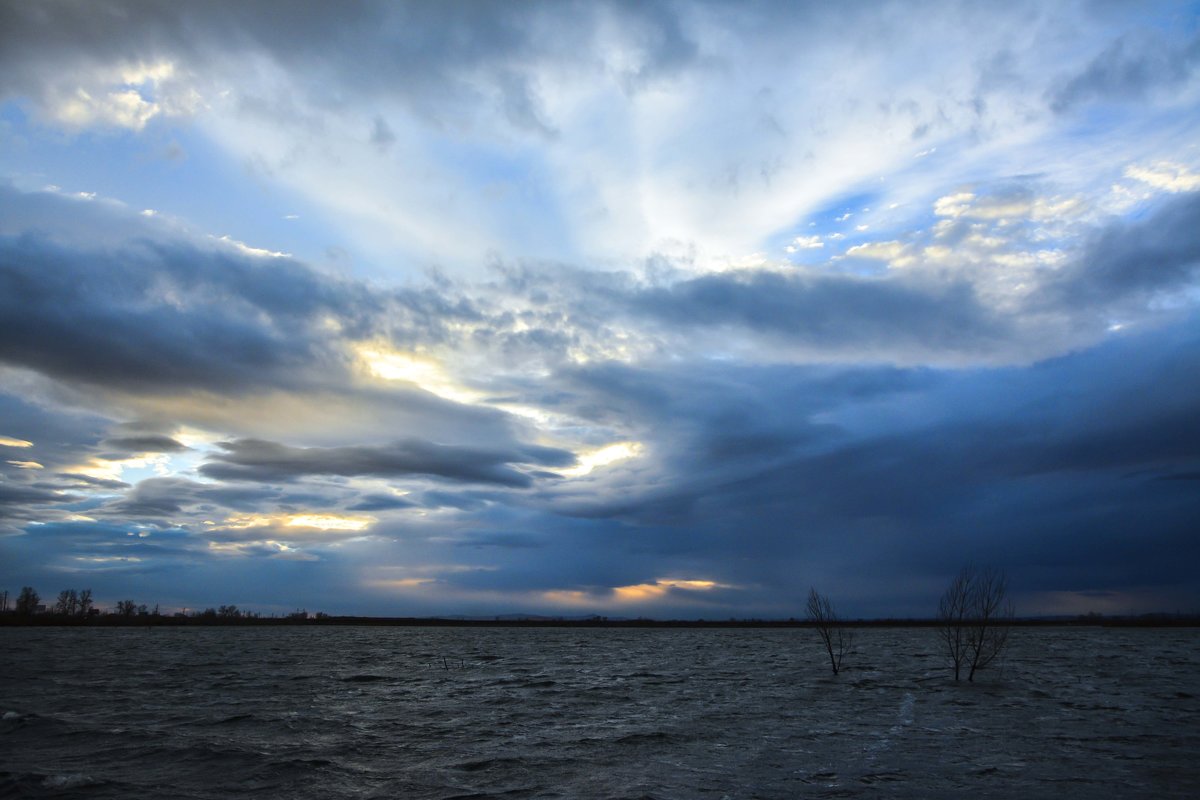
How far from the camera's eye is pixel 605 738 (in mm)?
36469

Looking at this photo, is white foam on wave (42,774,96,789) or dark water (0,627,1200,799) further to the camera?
dark water (0,627,1200,799)

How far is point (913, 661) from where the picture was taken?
95438 millimetres

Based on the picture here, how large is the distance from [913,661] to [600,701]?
60000mm

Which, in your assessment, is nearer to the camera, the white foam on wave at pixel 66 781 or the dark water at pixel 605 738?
the white foam on wave at pixel 66 781

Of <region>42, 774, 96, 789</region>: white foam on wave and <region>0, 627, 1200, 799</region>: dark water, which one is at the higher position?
<region>42, 774, 96, 789</region>: white foam on wave

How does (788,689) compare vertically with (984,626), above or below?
below

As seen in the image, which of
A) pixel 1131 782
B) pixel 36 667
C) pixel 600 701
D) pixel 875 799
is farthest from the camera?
pixel 36 667

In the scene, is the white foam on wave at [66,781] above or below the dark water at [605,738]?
above

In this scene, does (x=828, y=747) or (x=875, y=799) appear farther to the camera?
(x=828, y=747)

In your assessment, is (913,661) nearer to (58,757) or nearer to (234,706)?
(234,706)

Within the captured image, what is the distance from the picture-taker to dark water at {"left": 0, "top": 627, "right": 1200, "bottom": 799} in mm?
25625

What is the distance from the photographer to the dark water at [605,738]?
2562 centimetres

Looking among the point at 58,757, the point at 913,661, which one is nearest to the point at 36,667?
the point at 58,757

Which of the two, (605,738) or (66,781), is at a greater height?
(66,781)
